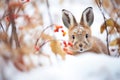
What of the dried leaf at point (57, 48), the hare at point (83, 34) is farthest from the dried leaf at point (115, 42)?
the dried leaf at point (57, 48)

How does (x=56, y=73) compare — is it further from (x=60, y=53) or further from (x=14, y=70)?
(x=14, y=70)

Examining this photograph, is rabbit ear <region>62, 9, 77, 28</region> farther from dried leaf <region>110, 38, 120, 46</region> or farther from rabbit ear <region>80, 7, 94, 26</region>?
dried leaf <region>110, 38, 120, 46</region>

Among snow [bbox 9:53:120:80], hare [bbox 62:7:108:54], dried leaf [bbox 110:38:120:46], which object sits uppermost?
hare [bbox 62:7:108:54]

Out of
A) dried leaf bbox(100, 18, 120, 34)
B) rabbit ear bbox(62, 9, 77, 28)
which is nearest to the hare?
rabbit ear bbox(62, 9, 77, 28)

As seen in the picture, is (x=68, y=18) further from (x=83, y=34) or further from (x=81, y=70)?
(x=81, y=70)

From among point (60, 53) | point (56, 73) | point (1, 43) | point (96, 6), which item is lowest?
point (56, 73)

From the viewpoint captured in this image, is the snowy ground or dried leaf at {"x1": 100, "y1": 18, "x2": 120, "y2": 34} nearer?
the snowy ground

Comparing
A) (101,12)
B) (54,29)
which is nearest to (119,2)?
(101,12)
